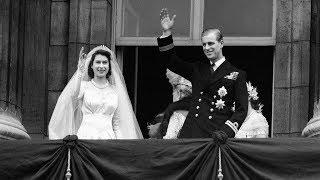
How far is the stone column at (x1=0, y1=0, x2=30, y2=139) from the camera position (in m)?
20.9

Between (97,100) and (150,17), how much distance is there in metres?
3.53

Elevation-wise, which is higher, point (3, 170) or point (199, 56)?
point (199, 56)

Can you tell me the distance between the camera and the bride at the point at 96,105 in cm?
2009

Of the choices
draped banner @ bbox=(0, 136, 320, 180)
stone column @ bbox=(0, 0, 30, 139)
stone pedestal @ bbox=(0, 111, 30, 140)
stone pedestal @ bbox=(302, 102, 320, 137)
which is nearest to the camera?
draped banner @ bbox=(0, 136, 320, 180)

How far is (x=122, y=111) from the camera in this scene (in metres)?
20.4

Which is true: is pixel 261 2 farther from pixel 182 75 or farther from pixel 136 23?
pixel 182 75

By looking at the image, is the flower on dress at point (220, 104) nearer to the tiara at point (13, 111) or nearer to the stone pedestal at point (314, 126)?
the stone pedestal at point (314, 126)

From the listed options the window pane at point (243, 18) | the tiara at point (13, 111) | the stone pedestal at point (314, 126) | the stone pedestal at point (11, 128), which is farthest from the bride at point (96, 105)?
the window pane at point (243, 18)

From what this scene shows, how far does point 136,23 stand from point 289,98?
2.83 m

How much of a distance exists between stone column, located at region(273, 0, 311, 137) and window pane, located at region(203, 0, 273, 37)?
286mm

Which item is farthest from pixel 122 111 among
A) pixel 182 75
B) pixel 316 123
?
pixel 316 123

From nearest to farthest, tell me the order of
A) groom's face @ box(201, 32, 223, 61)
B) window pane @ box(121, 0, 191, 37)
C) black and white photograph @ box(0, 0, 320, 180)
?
black and white photograph @ box(0, 0, 320, 180), groom's face @ box(201, 32, 223, 61), window pane @ box(121, 0, 191, 37)

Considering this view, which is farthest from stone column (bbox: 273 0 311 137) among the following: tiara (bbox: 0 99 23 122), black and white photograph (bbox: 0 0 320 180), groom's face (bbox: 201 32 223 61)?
tiara (bbox: 0 99 23 122)

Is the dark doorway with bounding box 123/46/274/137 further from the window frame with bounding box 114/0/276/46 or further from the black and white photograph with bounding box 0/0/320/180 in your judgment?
the window frame with bounding box 114/0/276/46
